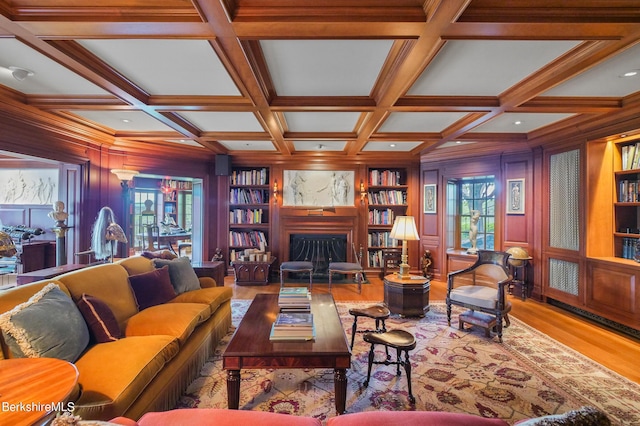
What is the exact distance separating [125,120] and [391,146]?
4041 millimetres

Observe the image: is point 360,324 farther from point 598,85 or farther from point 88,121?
point 88,121

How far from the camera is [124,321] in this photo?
Result: 2.18 metres

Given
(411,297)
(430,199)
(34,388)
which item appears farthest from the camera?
(430,199)

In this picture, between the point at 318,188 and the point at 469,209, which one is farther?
the point at 318,188

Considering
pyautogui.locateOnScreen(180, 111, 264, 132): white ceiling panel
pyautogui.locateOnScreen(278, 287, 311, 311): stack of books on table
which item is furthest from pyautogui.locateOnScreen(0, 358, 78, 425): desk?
pyautogui.locateOnScreen(180, 111, 264, 132): white ceiling panel

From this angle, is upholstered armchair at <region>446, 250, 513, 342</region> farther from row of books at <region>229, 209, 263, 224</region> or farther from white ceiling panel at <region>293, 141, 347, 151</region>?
row of books at <region>229, 209, 263, 224</region>

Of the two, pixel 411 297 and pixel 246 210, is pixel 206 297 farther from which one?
pixel 246 210

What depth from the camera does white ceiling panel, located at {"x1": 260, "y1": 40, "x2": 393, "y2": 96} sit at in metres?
1.97

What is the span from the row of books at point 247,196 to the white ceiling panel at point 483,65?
374 cm

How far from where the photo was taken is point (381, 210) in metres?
5.75

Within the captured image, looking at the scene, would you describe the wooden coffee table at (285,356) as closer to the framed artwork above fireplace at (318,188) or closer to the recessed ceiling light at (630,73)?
the recessed ceiling light at (630,73)

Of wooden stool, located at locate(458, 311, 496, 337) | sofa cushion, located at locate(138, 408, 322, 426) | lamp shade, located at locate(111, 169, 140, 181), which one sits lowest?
wooden stool, located at locate(458, 311, 496, 337)

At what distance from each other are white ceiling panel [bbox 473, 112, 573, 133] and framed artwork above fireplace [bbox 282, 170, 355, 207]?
2442 mm

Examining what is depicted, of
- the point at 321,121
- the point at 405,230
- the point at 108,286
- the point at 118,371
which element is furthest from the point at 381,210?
the point at 118,371
